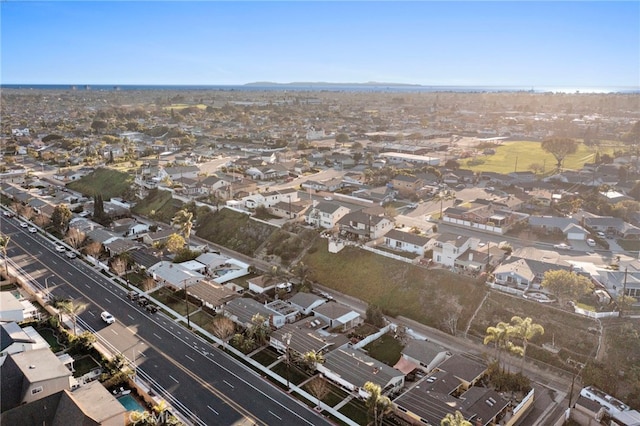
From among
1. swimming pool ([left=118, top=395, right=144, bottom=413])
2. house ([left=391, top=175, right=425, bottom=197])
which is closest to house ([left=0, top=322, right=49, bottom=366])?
swimming pool ([left=118, top=395, right=144, bottom=413])

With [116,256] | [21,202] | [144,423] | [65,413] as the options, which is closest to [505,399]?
[144,423]

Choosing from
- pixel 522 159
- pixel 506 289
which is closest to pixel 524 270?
pixel 506 289

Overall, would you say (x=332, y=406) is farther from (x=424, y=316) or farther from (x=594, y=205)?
(x=594, y=205)

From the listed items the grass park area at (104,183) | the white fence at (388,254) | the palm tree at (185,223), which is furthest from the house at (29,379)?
the grass park area at (104,183)

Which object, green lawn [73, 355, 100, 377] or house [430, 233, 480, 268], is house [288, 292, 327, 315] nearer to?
house [430, 233, 480, 268]

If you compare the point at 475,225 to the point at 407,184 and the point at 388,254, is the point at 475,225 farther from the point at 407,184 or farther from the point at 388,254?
the point at 407,184

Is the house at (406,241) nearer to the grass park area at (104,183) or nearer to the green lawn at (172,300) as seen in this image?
the green lawn at (172,300)

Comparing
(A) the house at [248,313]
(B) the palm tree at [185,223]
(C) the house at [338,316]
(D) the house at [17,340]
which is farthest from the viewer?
(B) the palm tree at [185,223]
